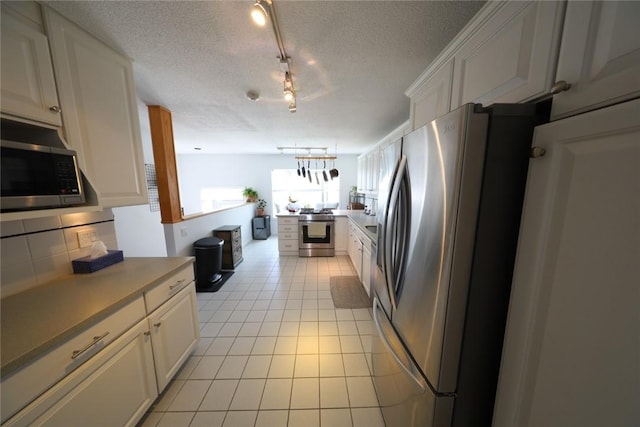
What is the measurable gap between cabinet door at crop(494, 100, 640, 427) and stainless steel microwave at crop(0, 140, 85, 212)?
6.99 ft

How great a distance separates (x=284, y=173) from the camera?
6.38 metres

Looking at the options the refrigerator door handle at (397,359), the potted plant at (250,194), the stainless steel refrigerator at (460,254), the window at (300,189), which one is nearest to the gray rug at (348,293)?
the refrigerator door handle at (397,359)

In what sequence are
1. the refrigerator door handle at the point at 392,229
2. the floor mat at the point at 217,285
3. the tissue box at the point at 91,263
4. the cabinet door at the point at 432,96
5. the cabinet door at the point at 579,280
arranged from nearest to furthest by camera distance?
the cabinet door at the point at 579,280 < the refrigerator door handle at the point at 392,229 < the cabinet door at the point at 432,96 < the tissue box at the point at 91,263 < the floor mat at the point at 217,285

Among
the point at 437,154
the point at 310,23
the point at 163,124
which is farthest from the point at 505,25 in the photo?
the point at 163,124

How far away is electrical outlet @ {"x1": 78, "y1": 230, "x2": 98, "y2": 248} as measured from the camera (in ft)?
4.98

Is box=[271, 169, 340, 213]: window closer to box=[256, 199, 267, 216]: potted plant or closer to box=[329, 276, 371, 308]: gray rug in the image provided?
box=[256, 199, 267, 216]: potted plant

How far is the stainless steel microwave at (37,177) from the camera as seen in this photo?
37.1 inches

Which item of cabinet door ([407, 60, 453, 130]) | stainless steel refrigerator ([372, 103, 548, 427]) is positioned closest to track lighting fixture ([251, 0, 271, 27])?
stainless steel refrigerator ([372, 103, 548, 427])

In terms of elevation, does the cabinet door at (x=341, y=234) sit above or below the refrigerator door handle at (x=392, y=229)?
below

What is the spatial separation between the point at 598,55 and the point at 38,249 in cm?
270

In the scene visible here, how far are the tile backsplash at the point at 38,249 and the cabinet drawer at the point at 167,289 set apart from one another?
0.63m

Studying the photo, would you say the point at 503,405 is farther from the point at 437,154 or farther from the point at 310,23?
the point at 310,23

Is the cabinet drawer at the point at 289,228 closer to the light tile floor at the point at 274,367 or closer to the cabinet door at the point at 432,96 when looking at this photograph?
the light tile floor at the point at 274,367

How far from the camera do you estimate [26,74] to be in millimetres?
1061
